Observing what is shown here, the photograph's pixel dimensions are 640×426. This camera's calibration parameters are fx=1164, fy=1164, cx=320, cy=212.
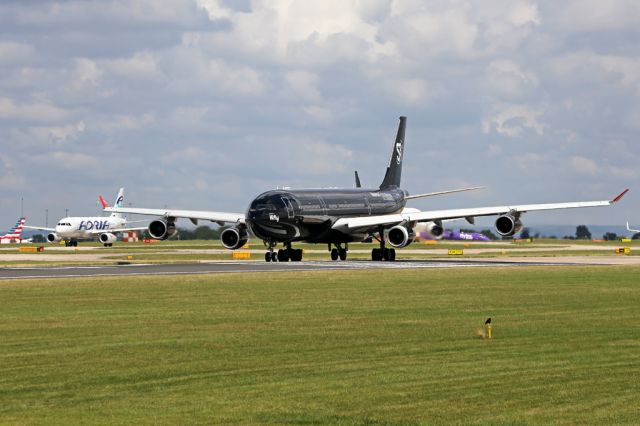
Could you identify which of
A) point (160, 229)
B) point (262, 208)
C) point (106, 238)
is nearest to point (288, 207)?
point (262, 208)

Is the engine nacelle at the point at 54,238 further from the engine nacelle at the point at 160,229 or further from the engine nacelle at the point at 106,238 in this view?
the engine nacelle at the point at 160,229

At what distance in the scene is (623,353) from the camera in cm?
2356

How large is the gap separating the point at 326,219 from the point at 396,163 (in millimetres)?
16504

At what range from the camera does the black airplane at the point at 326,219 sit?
70188 mm

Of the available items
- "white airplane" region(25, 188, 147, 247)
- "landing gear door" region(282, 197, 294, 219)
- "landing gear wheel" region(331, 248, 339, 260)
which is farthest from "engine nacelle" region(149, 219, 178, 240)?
"white airplane" region(25, 188, 147, 247)

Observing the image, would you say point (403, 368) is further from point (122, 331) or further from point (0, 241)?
point (0, 241)

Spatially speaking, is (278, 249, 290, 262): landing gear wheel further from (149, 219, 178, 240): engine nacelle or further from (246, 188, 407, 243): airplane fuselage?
(149, 219, 178, 240): engine nacelle

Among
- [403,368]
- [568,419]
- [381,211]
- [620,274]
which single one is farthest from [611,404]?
[381,211]

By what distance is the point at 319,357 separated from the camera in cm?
2327

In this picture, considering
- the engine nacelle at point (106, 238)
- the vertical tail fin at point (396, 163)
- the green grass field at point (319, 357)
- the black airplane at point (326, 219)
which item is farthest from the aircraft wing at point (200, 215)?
the engine nacelle at point (106, 238)

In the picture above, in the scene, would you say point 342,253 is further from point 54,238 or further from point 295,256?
point 54,238

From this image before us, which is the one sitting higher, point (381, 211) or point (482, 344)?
point (381, 211)

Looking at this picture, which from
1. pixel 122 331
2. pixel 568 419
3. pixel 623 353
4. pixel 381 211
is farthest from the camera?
pixel 381 211

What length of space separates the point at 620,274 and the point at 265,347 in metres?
32.1
